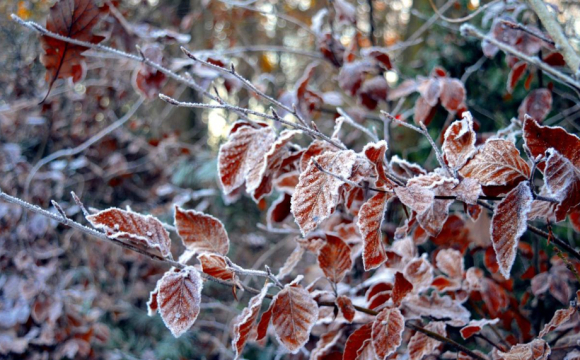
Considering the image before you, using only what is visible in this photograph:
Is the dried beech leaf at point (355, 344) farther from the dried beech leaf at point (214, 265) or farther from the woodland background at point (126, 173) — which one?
the woodland background at point (126, 173)

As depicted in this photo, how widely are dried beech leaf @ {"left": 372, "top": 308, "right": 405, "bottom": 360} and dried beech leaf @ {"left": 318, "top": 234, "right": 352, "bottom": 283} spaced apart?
0.11m

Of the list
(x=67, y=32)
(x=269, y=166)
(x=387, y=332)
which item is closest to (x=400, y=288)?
(x=387, y=332)

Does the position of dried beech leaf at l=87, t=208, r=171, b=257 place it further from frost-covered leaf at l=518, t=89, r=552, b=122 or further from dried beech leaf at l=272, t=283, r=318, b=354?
frost-covered leaf at l=518, t=89, r=552, b=122

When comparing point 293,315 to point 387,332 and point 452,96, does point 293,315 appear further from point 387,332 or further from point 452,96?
point 452,96

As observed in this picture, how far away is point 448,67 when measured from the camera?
2.01 meters

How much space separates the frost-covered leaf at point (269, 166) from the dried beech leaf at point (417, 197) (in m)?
0.21

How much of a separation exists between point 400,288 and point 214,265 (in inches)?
13.0

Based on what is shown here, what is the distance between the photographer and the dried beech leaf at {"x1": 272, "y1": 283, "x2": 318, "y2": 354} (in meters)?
0.70

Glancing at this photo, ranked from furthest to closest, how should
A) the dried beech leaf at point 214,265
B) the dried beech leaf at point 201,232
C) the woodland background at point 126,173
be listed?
the woodland background at point 126,173 → the dried beech leaf at point 201,232 → the dried beech leaf at point 214,265

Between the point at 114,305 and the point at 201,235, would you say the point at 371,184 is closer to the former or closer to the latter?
the point at 201,235

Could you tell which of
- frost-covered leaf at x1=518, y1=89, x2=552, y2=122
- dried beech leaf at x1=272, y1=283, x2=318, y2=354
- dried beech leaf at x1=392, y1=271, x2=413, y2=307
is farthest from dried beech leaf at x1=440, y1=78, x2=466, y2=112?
dried beech leaf at x1=272, y1=283, x2=318, y2=354

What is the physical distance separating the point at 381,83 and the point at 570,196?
2.71 feet

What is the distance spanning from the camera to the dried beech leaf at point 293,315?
0.70 m

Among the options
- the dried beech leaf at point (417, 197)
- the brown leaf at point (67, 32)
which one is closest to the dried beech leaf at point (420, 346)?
the dried beech leaf at point (417, 197)
